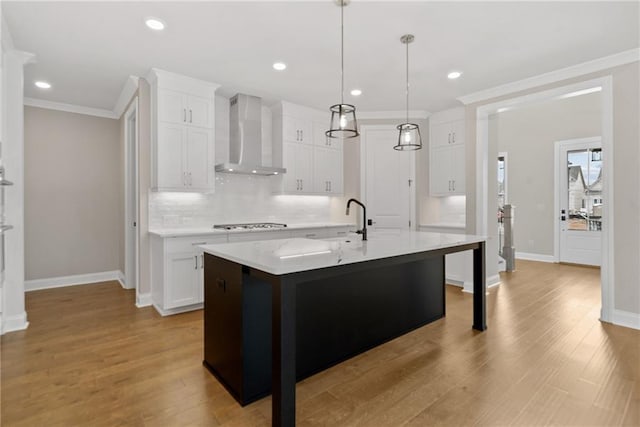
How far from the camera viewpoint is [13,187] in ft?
10.3

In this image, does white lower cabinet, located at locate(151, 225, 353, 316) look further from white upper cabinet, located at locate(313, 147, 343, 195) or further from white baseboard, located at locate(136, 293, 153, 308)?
white upper cabinet, located at locate(313, 147, 343, 195)

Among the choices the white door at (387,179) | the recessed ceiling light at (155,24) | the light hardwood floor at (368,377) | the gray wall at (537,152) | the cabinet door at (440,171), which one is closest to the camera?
the light hardwood floor at (368,377)

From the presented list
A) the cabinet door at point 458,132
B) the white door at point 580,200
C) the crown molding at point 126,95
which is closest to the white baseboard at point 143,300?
the crown molding at point 126,95

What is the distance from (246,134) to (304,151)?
974 millimetres

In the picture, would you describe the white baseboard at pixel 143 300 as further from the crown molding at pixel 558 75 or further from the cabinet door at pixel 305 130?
the crown molding at pixel 558 75

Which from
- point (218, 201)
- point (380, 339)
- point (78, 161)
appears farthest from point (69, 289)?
point (380, 339)

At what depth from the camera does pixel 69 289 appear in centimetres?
467

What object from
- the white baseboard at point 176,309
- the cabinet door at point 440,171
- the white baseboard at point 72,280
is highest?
the cabinet door at point 440,171

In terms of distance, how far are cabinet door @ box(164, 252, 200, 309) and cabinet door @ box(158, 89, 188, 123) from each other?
158 centimetres

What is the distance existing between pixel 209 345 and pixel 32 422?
3.28 ft

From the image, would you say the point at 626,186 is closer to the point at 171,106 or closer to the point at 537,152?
the point at 537,152

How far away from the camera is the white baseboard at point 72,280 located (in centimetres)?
465

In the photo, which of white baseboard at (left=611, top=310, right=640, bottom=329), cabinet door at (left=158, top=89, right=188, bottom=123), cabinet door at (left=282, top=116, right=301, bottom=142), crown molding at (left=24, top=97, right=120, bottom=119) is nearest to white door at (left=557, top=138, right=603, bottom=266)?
white baseboard at (left=611, top=310, right=640, bottom=329)

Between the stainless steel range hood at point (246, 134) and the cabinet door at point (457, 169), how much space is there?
266 cm
